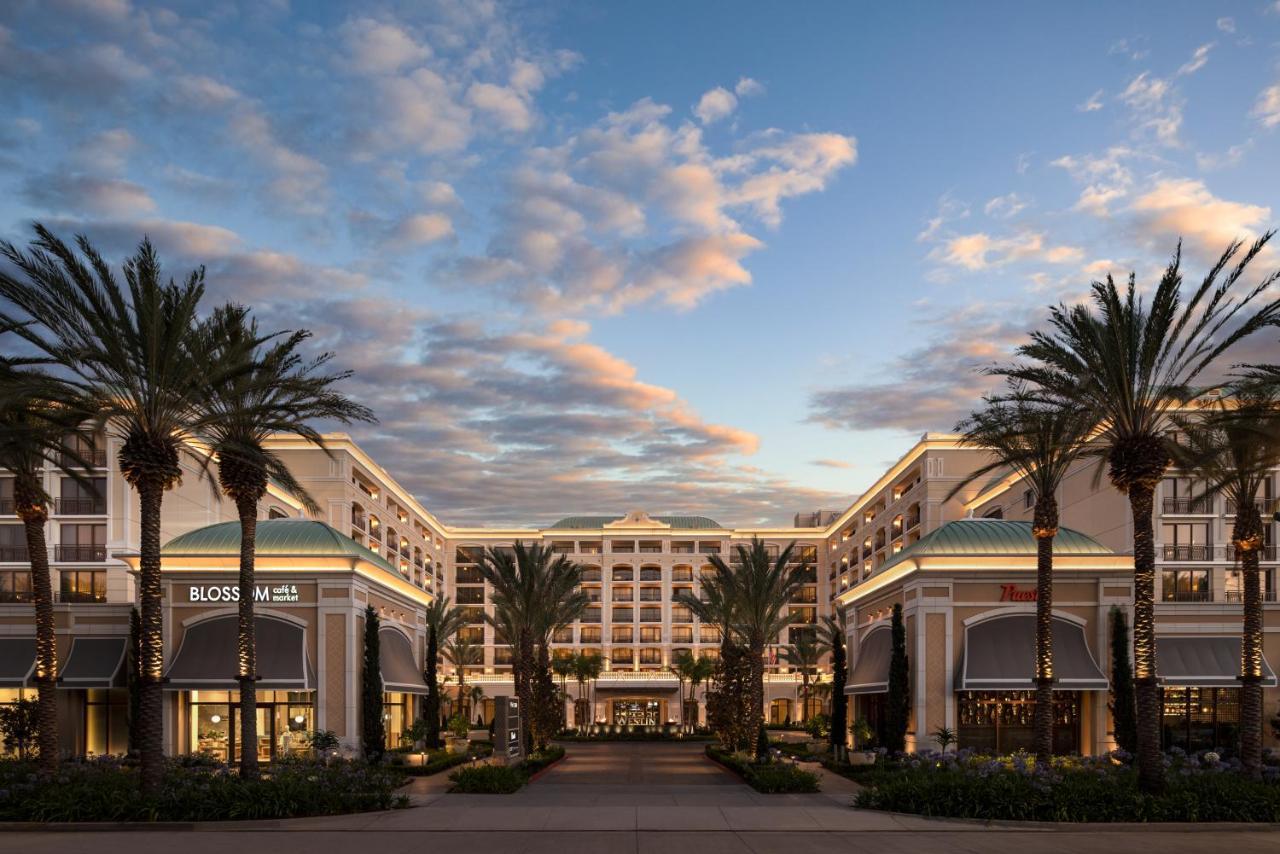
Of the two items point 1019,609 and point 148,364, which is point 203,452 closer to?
point 148,364

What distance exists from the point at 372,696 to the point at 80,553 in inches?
1102

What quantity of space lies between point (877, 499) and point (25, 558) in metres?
68.3

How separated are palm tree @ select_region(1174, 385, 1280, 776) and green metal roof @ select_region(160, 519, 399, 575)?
31320 millimetres

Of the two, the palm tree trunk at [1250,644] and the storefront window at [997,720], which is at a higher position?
the palm tree trunk at [1250,644]

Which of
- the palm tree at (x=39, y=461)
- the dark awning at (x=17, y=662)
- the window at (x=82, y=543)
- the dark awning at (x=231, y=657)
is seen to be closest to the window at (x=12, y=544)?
the window at (x=82, y=543)

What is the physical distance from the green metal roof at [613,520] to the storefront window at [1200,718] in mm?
84046

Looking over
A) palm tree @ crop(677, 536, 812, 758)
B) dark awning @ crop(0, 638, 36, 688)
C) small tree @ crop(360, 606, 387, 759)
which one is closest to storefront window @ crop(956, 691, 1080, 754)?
palm tree @ crop(677, 536, 812, 758)

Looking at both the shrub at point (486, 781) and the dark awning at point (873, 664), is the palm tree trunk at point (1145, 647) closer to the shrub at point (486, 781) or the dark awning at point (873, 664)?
the dark awning at point (873, 664)

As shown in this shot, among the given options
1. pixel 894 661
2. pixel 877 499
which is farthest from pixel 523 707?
pixel 877 499

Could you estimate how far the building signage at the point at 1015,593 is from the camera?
46938 mm

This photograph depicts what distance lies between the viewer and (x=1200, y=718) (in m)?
50.0

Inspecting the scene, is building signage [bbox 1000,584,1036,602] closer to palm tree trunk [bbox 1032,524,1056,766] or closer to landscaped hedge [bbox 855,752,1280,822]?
palm tree trunk [bbox 1032,524,1056,766]

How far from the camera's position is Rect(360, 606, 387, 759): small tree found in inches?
1805

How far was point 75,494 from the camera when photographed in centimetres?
6525
